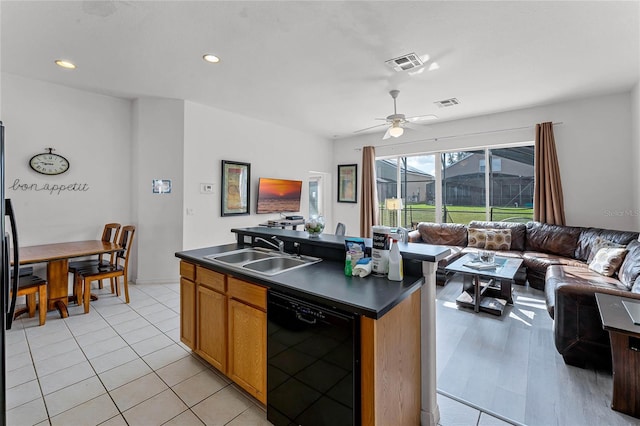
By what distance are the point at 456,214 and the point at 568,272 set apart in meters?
2.50

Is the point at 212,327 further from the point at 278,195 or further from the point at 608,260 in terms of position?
the point at 608,260

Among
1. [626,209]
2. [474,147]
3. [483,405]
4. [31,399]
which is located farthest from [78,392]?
[626,209]

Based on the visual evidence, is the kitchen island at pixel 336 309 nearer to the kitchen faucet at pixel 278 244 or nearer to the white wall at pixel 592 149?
the kitchen faucet at pixel 278 244

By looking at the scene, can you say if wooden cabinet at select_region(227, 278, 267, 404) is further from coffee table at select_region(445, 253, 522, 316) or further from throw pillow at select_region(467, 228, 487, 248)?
throw pillow at select_region(467, 228, 487, 248)

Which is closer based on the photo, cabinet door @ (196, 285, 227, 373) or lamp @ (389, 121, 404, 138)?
cabinet door @ (196, 285, 227, 373)

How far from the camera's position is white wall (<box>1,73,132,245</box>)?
3521mm

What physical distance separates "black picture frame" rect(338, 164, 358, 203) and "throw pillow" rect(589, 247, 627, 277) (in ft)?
14.4

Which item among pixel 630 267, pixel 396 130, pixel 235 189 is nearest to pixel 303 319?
pixel 396 130

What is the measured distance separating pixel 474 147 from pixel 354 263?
4785mm

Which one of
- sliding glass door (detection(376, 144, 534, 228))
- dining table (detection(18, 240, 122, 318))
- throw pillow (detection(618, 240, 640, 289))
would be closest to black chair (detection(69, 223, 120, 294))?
dining table (detection(18, 240, 122, 318))

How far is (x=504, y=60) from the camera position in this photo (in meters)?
3.11

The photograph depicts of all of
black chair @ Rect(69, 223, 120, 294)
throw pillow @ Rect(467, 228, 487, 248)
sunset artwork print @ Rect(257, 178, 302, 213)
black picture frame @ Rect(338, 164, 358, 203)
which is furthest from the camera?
black picture frame @ Rect(338, 164, 358, 203)

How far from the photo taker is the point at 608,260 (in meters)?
3.30

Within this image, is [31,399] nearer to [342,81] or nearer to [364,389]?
[364,389]
